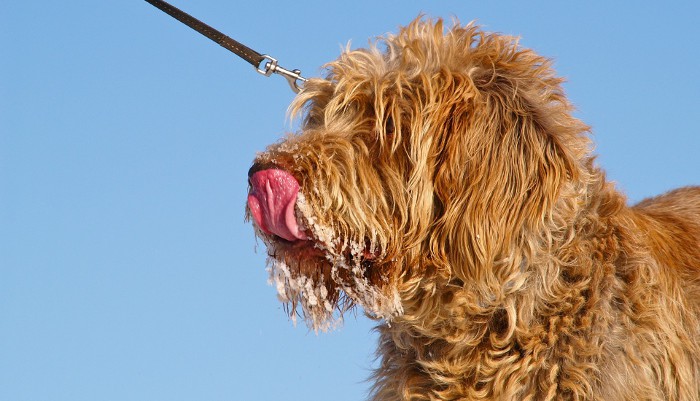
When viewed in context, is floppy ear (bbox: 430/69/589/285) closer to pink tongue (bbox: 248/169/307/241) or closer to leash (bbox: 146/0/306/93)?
pink tongue (bbox: 248/169/307/241)

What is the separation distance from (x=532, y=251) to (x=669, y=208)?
139 centimetres

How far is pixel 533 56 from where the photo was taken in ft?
14.7

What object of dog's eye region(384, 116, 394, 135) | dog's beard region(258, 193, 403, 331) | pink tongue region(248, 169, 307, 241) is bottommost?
dog's beard region(258, 193, 403, 331)

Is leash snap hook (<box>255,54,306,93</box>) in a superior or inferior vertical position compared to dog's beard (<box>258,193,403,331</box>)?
superior

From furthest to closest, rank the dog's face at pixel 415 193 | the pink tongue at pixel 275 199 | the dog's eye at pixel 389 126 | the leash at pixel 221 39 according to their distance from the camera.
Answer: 1. the leash at pixel 221 39
2. the dog's eye at pixel 389 126
3. the dog's face at pixel 415 193
4. the pink tongue at pixel 275 199

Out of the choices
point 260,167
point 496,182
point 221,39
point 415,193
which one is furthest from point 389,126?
point 221,39

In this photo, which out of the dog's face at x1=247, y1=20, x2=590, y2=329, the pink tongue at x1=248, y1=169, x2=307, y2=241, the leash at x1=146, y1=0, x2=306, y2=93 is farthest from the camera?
the leash at x1=146, y1=0, x2=306, y2=93

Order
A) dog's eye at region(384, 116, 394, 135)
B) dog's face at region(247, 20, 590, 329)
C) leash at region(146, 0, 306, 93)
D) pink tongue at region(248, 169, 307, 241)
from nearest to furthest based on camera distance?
pink tongue at region(248, 169, 307, 241) → dog's face at region(247, 20, 590, 329) → dog's eye at region(384, 116, 394, 135) → leash at region(146, 0, 306, 93)

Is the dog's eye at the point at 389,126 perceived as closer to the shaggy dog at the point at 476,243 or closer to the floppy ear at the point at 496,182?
the shaggy dog at the point at 476,243

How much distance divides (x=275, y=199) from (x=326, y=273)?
44 centimetres

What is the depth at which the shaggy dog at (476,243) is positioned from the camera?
401 cm

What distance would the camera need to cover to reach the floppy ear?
4.02 m

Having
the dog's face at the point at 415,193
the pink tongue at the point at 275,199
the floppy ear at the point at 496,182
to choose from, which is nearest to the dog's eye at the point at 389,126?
the dog's face at the point at 415,193

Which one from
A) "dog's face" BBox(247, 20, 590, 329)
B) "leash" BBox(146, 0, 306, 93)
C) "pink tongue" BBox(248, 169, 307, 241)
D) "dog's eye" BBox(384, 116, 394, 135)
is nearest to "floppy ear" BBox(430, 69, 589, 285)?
"dog's face" BBox(247, 20, 590, 329)
